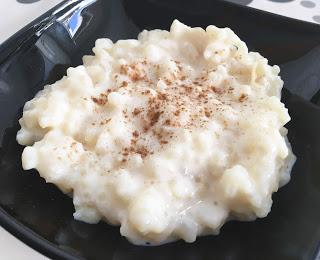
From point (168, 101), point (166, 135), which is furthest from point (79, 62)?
point (166, 135)

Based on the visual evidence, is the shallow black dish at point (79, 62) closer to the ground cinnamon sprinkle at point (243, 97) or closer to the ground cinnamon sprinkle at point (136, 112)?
the ground cinnamon sprinkle at point (243, 97)

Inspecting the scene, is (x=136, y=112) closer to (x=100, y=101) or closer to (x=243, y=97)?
(x=100, y=101)

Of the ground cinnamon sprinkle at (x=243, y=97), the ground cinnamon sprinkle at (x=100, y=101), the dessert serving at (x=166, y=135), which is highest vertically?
the ground cinnamon sprinkle at (x=100, y=101)

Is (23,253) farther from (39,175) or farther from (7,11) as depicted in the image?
(7,11)

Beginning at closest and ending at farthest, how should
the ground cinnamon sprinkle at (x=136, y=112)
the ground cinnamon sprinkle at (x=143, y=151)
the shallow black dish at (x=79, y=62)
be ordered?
1. the shallow black dish at (x=79, y=62)
2. the ground cinnamon sprinkle at (x=143, y=151)
3. the ground cinnamon sprinkle at (x=136, y=112)

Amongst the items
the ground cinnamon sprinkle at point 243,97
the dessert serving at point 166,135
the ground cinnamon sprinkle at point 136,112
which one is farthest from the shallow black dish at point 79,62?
the ground cinnamon sprinkle at point 136,112

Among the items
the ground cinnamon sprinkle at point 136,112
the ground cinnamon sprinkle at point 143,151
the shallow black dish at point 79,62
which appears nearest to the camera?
the shallow black dish at point 79,62

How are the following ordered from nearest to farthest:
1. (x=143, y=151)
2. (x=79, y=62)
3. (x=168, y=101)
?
1. (x=143, y=151)
2. (x=168, y=101)
3. (x=79, y=62)

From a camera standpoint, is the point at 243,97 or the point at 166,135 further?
the point at 243,97
